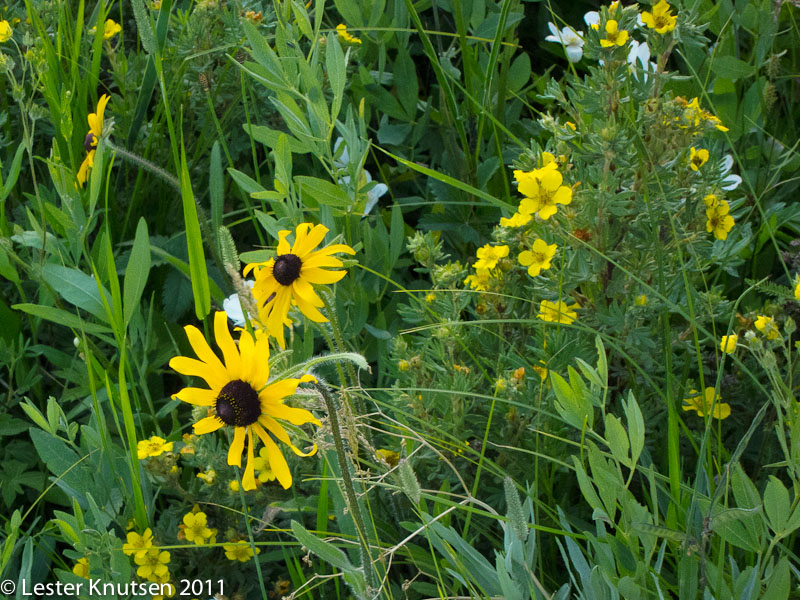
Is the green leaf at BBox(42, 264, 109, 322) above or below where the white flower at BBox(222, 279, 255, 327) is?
above

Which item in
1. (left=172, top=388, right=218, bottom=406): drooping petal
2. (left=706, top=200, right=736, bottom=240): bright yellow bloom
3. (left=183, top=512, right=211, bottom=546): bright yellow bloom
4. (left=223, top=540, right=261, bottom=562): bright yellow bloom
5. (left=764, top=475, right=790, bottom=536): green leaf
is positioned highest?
(left=172, top=388, right=218, bottom=406): drooping petal

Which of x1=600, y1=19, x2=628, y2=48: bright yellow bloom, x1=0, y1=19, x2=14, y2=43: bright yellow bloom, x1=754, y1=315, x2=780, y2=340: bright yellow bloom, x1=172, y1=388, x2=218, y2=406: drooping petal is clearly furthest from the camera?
x1=0, y1=19, x2=14, y2=43: bright yellow bloom

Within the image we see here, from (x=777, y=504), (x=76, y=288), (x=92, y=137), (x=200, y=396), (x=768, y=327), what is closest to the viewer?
(x=777, y=504)

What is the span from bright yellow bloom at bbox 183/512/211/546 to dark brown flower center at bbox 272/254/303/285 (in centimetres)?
51

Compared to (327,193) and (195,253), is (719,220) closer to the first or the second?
(327,193)

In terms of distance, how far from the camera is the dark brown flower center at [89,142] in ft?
5.95

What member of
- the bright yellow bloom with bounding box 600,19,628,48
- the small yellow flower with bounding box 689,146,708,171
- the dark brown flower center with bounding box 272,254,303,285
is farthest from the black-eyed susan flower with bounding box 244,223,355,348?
the small yellow flower with bounding box 689,146,708,171

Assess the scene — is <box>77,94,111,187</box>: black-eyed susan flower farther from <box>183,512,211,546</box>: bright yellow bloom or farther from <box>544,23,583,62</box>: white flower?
<box>544,23,583,62</box>: white flower

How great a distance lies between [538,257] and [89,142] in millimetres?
1083

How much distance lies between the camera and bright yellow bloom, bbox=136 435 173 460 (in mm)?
1491

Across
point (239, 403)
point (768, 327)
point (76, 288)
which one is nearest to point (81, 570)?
point (76, 288)

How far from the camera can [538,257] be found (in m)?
1.51

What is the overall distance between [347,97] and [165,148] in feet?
1.67

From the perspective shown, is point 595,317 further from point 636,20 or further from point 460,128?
point 460,128
